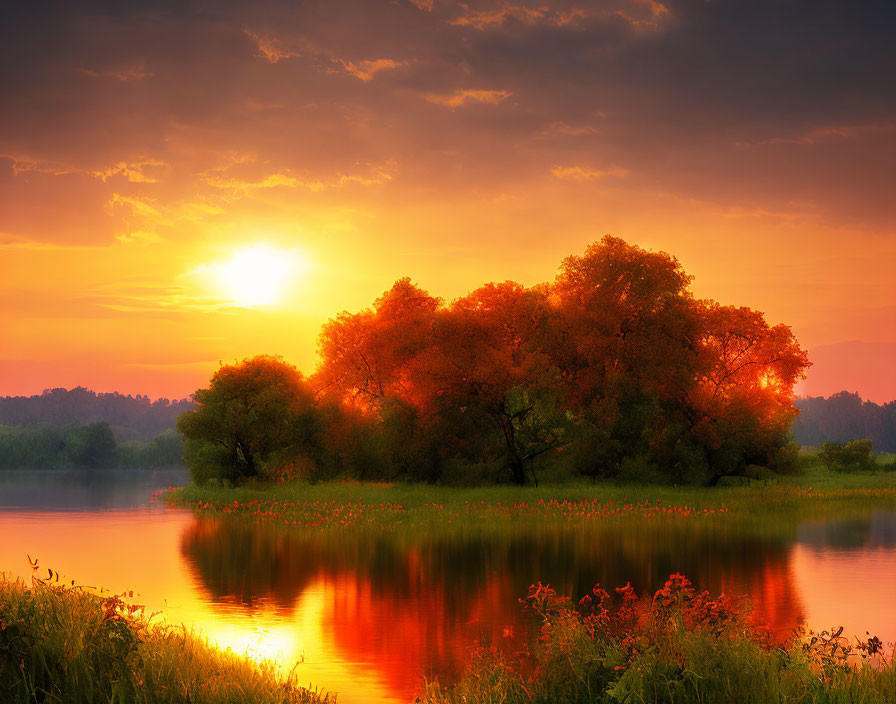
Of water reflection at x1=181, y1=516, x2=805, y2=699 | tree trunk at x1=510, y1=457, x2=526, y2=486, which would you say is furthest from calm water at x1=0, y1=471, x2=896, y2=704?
tree trunk at x1=510, y1=457, x2=526, y2=486

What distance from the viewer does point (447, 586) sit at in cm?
2417

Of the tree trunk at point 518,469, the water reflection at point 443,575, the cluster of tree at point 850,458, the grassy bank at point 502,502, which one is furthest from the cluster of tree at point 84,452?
the water reflection at point 443,575

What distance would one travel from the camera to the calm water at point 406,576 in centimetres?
1755

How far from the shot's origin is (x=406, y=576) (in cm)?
2586

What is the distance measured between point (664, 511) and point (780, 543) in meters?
8.27

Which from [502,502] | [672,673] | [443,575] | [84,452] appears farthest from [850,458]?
[84,452]

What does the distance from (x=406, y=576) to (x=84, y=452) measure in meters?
150

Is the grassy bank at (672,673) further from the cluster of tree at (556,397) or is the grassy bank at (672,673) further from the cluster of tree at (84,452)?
the cluster of tree at (84,452)

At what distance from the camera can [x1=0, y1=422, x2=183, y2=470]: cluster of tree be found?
523 ft

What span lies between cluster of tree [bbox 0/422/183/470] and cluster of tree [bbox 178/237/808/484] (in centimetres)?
11139

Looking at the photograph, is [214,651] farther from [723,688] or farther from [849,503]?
[849,503]

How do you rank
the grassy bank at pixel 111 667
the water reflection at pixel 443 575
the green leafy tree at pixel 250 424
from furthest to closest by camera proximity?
the green leafy tree at pixel 250 424 → the water reflection at pixel 443 575 → the grassy bank at pixel 111 667

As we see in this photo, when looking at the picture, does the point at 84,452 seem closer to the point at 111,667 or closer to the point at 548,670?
the point at 111,667

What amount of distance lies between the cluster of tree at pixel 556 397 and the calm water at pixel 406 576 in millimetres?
14593
